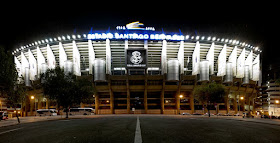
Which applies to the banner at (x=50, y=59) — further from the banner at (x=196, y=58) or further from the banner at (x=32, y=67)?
the banner at (x=196, y=58)

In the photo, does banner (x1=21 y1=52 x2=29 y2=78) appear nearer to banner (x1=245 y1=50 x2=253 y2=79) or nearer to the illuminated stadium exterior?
the illuminated stadium exterior

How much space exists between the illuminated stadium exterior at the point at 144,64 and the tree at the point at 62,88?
15.0 meters

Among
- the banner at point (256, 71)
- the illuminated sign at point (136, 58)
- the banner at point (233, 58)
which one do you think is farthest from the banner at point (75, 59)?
the banner at point (256, 71)

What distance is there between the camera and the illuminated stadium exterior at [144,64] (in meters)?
47.0

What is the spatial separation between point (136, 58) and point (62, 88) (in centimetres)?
2143

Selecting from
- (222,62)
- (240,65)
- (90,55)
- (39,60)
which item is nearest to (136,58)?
(90,55)

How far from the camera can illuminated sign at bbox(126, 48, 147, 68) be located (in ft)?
150

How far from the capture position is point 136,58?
45844 millimetres

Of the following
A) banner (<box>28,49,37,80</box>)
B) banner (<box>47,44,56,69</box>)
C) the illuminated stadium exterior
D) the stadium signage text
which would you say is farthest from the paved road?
banner (<box>28,49,37,80</box>)

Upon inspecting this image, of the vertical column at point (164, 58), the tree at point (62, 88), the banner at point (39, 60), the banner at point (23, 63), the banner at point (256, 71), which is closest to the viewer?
the tree at point (62, 88)

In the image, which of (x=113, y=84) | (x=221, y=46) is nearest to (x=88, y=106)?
(x=113, y=84)

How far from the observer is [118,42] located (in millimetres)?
48094

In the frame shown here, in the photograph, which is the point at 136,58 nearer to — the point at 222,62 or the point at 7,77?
the point at 222,62

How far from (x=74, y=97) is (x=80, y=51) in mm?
23143
